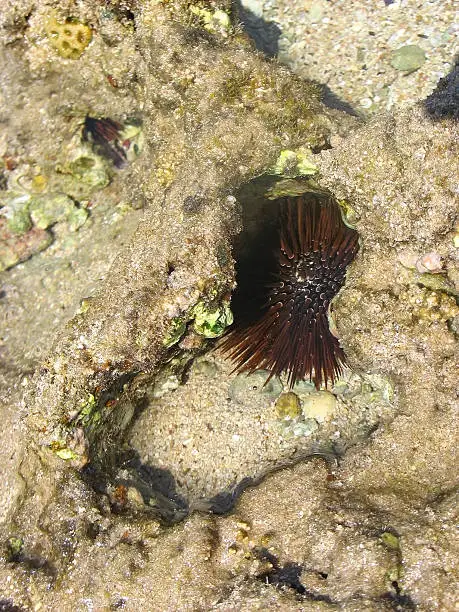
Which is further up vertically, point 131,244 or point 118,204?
point 131,244

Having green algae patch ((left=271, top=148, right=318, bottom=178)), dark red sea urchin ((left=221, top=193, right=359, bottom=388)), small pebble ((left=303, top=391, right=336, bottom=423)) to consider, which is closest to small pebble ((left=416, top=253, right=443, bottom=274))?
dark red sea urchin ((left=221, top=193, right=359, bottom=388))

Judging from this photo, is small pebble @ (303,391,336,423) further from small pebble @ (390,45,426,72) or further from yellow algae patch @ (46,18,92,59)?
yellow algae patch @ (46,18,92,59)

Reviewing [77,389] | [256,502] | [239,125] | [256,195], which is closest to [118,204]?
[256,195]

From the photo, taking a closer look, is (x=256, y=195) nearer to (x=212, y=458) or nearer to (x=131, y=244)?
(x=131, y=244)

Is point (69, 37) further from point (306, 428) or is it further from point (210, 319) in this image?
point (306, 428)

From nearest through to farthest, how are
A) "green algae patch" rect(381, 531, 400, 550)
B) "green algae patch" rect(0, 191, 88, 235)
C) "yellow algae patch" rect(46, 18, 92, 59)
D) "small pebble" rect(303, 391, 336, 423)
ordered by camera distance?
"green algae patch" rect(381, 531, 400, 550), "small pebble" rect(303, 391, 336, 423), "yellow algae patch" rect(46, 18, 92, 59), "green algae patch" rect(0, 191, 88, 235)

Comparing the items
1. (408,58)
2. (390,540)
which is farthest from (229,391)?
(408,58)
